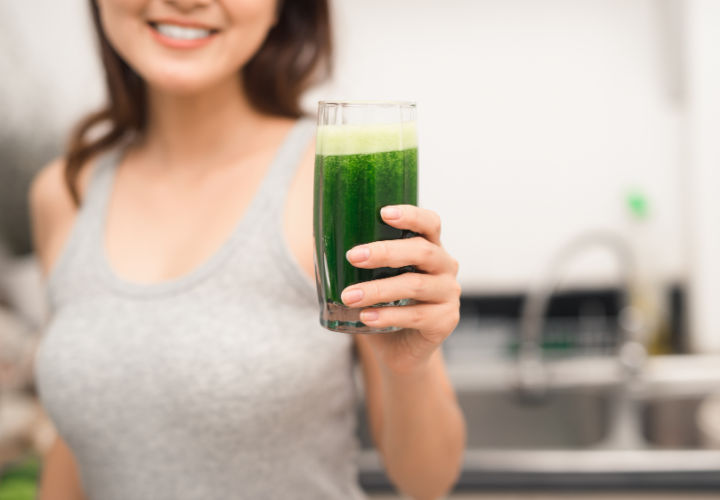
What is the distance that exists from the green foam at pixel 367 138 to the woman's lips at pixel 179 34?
37 cm

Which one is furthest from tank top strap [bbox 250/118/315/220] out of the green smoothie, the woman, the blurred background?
the blurred background

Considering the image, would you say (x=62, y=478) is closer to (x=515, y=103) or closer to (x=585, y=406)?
(x=585, y=406)

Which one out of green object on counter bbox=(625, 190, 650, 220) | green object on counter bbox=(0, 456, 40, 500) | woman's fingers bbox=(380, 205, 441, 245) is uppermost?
woman's fingers bbox=(380, 205, 441, 245)

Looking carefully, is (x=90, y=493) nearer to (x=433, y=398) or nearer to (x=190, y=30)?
(x=433, y=398)

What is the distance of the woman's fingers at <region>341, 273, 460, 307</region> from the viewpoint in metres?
0.72

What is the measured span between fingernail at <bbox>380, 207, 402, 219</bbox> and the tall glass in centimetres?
2

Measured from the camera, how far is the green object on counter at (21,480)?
178 cm

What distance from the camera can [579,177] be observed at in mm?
2605

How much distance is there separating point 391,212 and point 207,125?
0.61 m

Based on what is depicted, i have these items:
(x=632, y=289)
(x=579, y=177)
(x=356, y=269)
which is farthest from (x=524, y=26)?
(x=356, y=269)

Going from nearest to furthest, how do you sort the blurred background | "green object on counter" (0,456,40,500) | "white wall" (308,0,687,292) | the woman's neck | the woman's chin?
1. the woman's chin
2. the woman's neck
3. "green object on counter" (0,456,40,500)
4. the blurred background
5. "white wall" (308,0,687,292)

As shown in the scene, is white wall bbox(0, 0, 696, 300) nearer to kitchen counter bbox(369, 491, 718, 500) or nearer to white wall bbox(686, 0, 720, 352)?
white wall bbox(686, 0, 720, 352)

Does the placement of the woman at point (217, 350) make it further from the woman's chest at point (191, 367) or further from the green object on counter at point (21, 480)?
the green object on counter at point (21, 480)

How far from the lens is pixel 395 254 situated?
710mm
